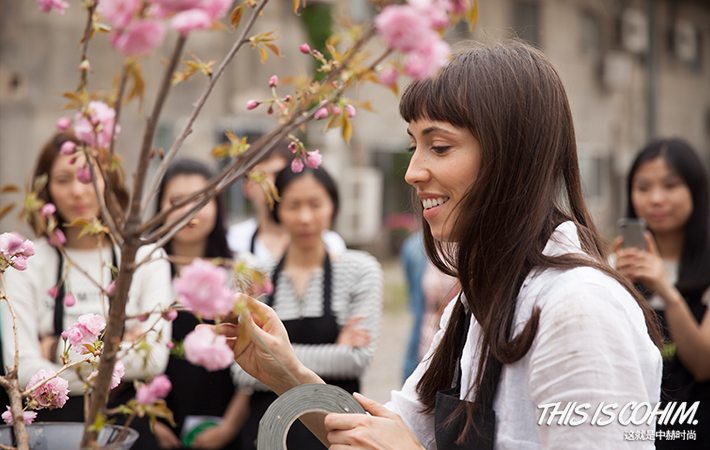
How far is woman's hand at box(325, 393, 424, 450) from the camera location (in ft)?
4.85

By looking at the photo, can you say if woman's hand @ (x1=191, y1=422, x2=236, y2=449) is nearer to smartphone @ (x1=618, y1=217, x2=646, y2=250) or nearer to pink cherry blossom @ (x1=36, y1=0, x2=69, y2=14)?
smartphone @ (x1=618, y1=217, x2=646, y2=250)

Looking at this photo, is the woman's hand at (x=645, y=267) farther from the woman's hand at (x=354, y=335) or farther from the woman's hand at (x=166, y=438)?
the woman's hand at (x=166, y=438)

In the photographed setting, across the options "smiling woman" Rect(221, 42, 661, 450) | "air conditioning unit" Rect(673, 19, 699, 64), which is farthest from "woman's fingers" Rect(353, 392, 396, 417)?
"air conditioning unit" Rect(673, 19, 699, 64)

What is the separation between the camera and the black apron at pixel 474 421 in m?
1.52

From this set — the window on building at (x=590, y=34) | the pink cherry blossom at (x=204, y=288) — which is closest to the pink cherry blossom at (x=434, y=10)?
the pink cherry blossom at (x=204, y=288)

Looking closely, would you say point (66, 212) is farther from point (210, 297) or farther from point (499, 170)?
point (210, 297)

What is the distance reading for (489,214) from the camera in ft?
5.24

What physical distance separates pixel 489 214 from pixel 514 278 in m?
0.12

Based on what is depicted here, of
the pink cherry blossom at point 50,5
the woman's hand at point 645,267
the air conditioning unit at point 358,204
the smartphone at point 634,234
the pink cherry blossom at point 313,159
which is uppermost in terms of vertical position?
the pink cherry blossom at point 50,5

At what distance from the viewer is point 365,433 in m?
1.49

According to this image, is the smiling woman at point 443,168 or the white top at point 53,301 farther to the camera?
the white top at point 53,301

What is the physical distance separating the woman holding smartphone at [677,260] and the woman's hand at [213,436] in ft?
5.12

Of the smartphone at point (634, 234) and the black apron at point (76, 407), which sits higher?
the smartphone at point (634, 234)

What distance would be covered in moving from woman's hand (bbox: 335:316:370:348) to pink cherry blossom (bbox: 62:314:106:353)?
6.04 feet
